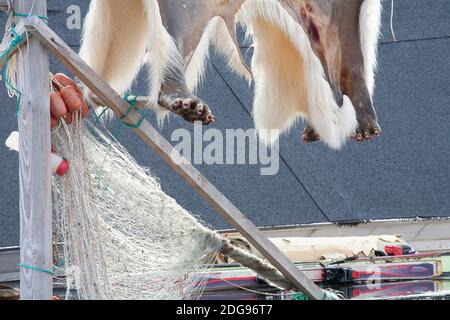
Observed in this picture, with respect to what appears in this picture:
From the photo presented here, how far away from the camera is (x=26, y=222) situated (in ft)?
7.20

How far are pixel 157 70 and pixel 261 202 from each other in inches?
153

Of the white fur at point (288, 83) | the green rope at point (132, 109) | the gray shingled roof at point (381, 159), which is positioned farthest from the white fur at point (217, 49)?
the gray shingled roof at point (381, 159)

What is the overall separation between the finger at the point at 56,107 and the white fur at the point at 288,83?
606 millimetres

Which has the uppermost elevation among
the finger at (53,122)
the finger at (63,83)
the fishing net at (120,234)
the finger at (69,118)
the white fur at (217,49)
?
the white fur at (217,49)

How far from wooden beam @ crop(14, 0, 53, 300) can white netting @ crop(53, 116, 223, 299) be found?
155 millimetres

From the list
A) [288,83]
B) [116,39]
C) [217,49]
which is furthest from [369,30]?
[116,39]

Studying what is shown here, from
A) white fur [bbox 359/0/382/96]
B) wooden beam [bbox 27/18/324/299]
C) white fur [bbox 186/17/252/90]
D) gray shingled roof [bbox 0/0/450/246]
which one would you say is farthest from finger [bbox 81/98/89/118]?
gray shingled roof [bbox 0/0/450/246]

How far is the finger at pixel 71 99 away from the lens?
2.36m

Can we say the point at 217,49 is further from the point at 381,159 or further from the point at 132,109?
the point at 381,159

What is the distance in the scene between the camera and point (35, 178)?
2.19m

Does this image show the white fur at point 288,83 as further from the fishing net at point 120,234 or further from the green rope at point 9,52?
the green rope at point 9,52

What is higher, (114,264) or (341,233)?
(341,233)

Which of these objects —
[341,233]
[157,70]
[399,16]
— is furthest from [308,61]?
[399,16]
